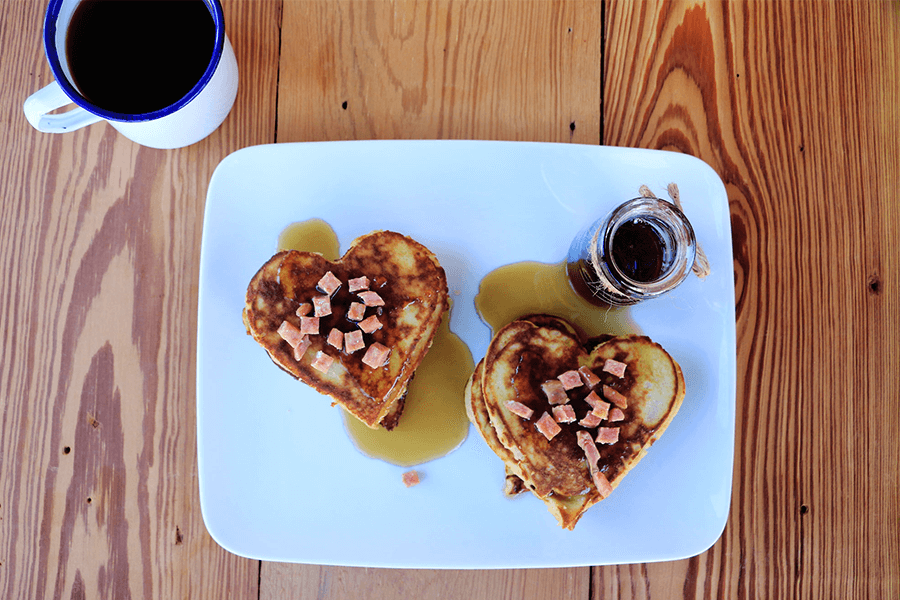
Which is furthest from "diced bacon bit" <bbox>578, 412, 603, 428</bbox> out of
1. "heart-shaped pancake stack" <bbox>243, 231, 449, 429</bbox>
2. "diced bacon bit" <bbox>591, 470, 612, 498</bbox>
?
"heart-shaped pancake stack" <bbox>243, 231, 449, 429</bbox>

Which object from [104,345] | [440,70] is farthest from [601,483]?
[104,345]

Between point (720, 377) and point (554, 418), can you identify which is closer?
point (554, 418)

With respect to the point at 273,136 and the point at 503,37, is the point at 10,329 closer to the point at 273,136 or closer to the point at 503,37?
the point at 273,136

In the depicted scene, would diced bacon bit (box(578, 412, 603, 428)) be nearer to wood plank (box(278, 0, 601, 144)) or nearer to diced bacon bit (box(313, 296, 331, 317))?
diced bacon bit (box(313, 296, 331, 317))

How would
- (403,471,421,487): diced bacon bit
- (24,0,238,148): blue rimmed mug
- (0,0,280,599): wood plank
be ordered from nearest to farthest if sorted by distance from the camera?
(24,0,238,148): blue rimmed mug, (403,471,421,487): diced bacon bit, (0,0,280,599): wood plank

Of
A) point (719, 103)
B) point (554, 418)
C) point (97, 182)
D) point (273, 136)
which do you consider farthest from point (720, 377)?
point (97, 182)

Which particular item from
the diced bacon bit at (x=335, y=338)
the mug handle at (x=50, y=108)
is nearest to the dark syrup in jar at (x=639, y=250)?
the diced bacon bit at (x=335, y=338)
